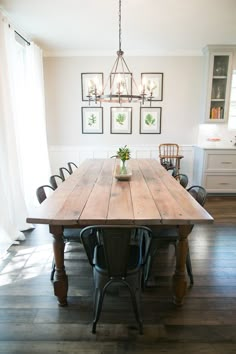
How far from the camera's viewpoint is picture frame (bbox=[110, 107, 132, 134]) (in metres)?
4.77

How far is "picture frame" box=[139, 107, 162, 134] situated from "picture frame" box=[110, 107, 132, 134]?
0.24 metres

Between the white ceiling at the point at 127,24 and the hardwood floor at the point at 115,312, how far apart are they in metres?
2.83

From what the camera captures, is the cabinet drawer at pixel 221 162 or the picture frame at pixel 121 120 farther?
the picture frame at pixel 121 120

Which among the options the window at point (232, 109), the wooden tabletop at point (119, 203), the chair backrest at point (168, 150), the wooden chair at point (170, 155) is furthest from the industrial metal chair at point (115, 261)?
the window at point (232, 109)

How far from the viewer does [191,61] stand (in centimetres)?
459

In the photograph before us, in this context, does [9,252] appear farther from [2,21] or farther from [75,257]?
[2,21]

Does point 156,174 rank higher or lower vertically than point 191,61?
lower

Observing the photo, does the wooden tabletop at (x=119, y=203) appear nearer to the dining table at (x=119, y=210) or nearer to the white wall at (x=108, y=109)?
the dining table at (x=119, y=210)

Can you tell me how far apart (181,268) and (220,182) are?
3.12m

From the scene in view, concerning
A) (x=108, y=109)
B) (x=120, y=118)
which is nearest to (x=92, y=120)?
(x=108, y=109)

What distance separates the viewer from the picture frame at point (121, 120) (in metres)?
4.77

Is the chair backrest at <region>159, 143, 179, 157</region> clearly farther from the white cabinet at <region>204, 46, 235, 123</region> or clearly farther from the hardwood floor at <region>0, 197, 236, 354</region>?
the hardwood floor at <region>0, 197, 236, 354</region>

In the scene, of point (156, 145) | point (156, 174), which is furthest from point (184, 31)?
point (156, 174)

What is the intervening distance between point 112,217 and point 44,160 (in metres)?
3.02
